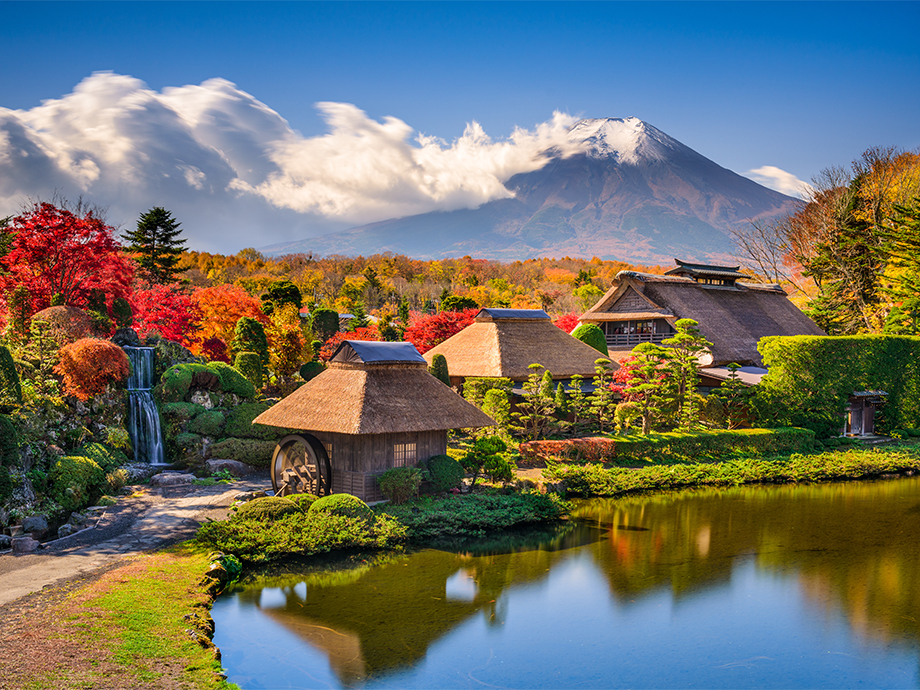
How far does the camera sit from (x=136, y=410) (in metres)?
23.6

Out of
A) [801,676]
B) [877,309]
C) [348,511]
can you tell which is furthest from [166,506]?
[877,309]

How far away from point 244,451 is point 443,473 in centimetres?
800

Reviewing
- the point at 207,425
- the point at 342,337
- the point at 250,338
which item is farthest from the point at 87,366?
the point at 342,337

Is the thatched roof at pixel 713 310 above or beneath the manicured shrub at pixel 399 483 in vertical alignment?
above

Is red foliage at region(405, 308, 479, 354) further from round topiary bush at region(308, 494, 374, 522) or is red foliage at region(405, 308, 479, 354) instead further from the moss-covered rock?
round topiary bush at region(308, 494, 374, 522)

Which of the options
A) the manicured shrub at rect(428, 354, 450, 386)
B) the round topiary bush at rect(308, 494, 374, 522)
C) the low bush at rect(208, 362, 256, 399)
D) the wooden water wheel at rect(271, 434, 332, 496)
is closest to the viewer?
the round topiary bush at rect(308, 494, 374, 522)

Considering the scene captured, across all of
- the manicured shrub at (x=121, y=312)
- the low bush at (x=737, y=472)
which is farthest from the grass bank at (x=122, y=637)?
the manicured shrub at (x=121, y=312)

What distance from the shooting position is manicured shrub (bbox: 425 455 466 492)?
19938mm

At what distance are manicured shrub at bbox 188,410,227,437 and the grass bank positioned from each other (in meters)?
11.0

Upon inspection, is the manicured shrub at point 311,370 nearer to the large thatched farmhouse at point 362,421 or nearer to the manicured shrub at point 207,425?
the manicured shrub at point 207,425

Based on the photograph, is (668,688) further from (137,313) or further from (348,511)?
(137,313)

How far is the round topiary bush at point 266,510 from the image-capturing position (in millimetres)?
16422

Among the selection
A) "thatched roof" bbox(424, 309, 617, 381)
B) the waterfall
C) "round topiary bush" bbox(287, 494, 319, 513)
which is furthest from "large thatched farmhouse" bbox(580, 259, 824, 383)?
the waterfall

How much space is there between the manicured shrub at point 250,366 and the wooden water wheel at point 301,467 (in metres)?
8.51
